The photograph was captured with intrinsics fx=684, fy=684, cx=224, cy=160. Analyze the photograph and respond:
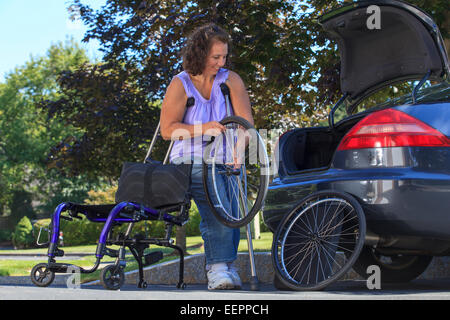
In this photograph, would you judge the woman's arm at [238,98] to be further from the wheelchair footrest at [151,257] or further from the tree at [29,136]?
the tree at [29,136]

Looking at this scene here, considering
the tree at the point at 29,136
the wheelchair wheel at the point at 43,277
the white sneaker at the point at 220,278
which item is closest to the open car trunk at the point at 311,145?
the white sneaker at the point at 220,278

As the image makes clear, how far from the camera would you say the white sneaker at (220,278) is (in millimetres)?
4664

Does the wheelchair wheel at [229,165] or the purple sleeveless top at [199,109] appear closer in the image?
the wheelchair wheel at [229,165]

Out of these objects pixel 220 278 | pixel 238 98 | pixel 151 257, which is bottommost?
pixel 220 278

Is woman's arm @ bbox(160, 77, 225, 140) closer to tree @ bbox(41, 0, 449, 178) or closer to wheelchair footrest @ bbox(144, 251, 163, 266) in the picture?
wheelchair footrest @ bbox(144, 251, 163, 266)

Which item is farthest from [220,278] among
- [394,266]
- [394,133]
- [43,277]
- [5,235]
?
[5,235]

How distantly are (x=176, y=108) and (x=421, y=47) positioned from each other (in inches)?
74.8

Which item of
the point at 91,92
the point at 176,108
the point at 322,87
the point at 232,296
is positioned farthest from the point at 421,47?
the point at 91,92

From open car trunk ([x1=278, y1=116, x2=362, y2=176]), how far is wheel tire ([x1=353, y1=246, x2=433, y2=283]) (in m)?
0.86

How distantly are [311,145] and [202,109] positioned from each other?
3.69ft

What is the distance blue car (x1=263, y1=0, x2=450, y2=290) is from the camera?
4.15 m

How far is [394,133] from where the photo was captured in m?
4.30

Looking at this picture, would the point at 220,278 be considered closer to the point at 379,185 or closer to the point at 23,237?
the point at 379,185

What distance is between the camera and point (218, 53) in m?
5.18
